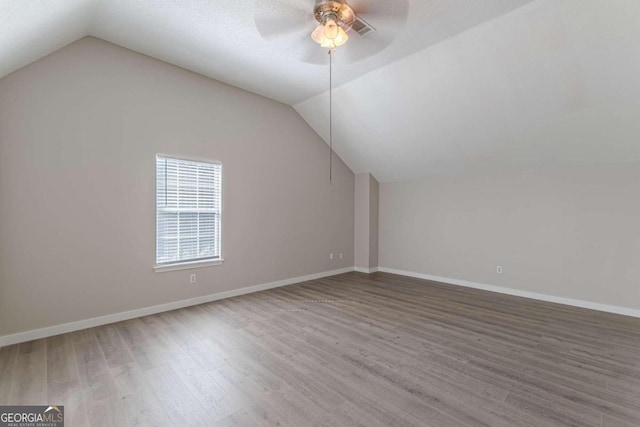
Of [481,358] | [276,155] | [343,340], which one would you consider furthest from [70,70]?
[481,358]

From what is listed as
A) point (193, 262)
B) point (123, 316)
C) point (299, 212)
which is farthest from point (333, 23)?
point (123, 316)

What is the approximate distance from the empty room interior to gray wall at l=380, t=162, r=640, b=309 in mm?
31

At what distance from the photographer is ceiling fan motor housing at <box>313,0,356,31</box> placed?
86.0 inches

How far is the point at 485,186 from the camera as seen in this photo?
4914 mm

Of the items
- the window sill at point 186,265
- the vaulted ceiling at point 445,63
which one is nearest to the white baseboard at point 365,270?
the vaulted ceiling at point 445,63

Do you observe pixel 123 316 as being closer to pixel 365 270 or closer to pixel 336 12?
pixel 336 12

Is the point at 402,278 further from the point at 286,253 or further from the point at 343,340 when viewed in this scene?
the point at 343,340

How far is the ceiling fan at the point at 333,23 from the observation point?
2.10m

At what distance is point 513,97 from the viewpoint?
11.3ft

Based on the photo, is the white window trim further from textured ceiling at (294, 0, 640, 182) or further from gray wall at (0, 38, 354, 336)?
textured ceiling at (294, 0, 640, 182)

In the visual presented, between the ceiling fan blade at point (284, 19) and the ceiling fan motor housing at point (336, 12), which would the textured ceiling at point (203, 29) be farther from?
the ceiling fan motor housing at point (336, 12)

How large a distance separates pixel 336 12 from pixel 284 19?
15.9 inches

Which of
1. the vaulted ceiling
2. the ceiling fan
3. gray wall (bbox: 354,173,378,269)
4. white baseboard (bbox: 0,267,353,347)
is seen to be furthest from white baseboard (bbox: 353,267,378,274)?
the ceiling fan

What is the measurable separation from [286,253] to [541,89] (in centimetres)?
414
